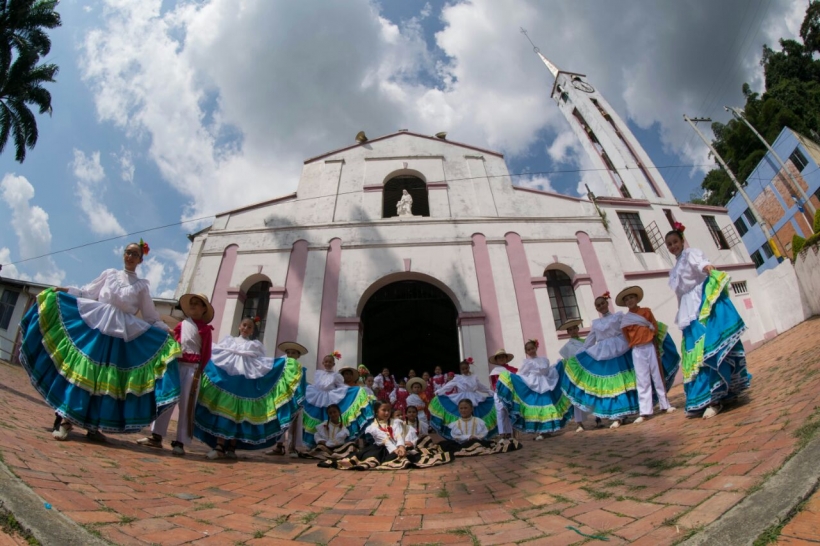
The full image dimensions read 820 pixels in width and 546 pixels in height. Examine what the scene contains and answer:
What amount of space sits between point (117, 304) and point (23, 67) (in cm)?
1810

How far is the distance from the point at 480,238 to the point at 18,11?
18.9 metres

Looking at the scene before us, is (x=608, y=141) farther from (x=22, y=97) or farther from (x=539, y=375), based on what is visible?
(x=22, y=97)

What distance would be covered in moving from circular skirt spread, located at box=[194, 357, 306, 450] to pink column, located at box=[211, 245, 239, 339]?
6.27m

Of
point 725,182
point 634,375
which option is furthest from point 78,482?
point 725,182

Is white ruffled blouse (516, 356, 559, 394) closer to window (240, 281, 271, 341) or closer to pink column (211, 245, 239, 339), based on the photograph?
window (240, 281, 271, 341)

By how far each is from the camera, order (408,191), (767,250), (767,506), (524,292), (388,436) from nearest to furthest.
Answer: (767,506), (388,436), (524,292), (408,191), (767,250)

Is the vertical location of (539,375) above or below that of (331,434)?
above

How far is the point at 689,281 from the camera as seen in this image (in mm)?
4973

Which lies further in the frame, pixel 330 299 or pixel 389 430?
pixel 330 299

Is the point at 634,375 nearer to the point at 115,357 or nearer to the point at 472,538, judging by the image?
the point at 472,538

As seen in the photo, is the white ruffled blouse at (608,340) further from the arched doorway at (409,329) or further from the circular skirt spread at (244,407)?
the arched doorway at (409,329)

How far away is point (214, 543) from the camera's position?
1839mm

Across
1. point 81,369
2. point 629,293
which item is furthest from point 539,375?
point 81,369

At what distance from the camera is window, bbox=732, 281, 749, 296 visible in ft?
41.2
